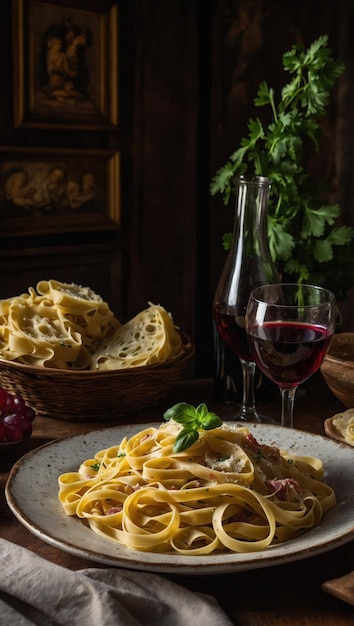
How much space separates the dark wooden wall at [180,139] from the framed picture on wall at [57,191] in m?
0.06

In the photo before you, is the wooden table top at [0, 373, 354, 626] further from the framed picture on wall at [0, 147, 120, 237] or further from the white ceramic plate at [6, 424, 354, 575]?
the framed picture on wall at [0, 147, 120, 237]

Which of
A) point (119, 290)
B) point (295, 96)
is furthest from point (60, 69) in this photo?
point (295, 96)

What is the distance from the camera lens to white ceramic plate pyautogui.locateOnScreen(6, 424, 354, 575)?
104cm

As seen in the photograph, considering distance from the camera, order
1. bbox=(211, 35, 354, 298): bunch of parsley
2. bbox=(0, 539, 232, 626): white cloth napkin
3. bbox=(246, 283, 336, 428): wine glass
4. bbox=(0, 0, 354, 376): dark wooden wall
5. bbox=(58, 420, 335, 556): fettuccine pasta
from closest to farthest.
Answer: bbox=(0, 539, 232, 626): white cloth napkin < bbox=(58, 420, 335, 556): fettuccine pasta < bbox=(246, 283, 336, 428): wine glass < bbox=(211, 35, 354, 298): bunch of parsley < bbox=(0, 0, 354, 376): dark wooden wall

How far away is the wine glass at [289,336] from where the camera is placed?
1410mm

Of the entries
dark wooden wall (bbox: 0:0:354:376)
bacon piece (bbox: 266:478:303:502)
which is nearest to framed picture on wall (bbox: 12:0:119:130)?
dark wooden wall (bbox: 0:0:354:376)

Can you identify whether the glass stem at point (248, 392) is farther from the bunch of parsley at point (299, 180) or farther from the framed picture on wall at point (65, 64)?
the framed picture on wall at point (65, 64)

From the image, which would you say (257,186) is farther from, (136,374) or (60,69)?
(60,69)

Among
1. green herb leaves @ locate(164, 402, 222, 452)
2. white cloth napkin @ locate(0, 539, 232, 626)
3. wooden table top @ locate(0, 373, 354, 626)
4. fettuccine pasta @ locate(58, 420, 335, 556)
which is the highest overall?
green herb leaves @ locate(164, 402, 222, 452)

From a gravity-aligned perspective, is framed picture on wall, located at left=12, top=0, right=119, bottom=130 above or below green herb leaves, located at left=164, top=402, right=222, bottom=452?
above

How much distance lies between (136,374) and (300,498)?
56 centimetres

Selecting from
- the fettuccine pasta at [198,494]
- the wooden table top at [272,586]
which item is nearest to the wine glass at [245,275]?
the fettuccine pasta at [198,494]

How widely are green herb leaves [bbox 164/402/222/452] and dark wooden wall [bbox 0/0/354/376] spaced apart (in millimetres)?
3027

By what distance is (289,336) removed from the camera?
143 cm
